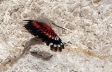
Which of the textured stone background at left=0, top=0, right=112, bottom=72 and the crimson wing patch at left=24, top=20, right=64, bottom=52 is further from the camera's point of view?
the crimson wing patch at left=24, top=20, right=64, bottom=52

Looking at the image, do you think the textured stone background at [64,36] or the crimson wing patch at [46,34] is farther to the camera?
the crimson wing patch at [46,34]

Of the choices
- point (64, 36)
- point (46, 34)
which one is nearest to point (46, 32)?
point (46, 34)

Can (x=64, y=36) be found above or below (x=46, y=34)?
below

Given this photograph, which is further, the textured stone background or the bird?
the bird

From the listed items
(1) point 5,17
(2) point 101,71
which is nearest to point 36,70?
(2) point 101,71

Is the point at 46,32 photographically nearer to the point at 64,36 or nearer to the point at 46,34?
the point at 46,34
